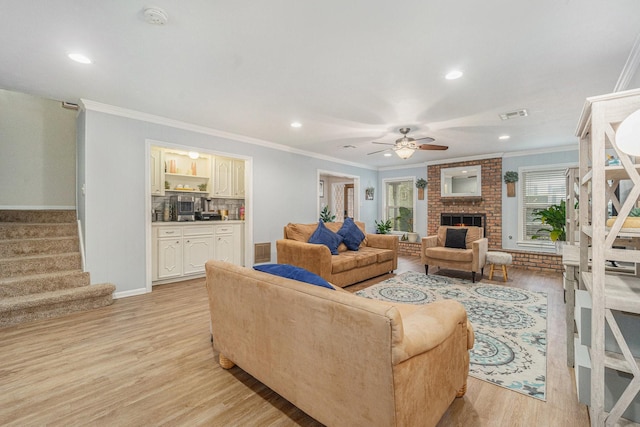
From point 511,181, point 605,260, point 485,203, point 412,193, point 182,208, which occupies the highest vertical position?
point 511,181

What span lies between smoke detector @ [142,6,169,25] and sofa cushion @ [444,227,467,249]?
4.92m

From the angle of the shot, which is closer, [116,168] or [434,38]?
[434,38]

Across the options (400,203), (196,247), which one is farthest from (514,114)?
(196,247)

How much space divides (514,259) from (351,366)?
19.7 feet

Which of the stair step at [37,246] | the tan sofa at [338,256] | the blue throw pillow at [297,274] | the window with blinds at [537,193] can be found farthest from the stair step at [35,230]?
the window with blinds at [537,193]

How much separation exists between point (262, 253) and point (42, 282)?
2934mm

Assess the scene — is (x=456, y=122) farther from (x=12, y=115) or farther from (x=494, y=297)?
(x=12, y=115)

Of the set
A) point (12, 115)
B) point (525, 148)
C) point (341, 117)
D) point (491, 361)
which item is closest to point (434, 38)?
point (341, 117)

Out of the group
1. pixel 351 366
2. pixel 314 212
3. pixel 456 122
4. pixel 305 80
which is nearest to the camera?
pixel 351 366

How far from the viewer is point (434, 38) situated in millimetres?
2084

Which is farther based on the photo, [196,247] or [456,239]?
[456,239]

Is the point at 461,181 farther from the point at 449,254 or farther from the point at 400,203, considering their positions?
the point at 449,254

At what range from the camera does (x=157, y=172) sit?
479cm

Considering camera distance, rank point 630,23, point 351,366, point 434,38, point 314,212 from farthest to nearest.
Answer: point 314,212
point 434,38
point 630,23
point 351,366
